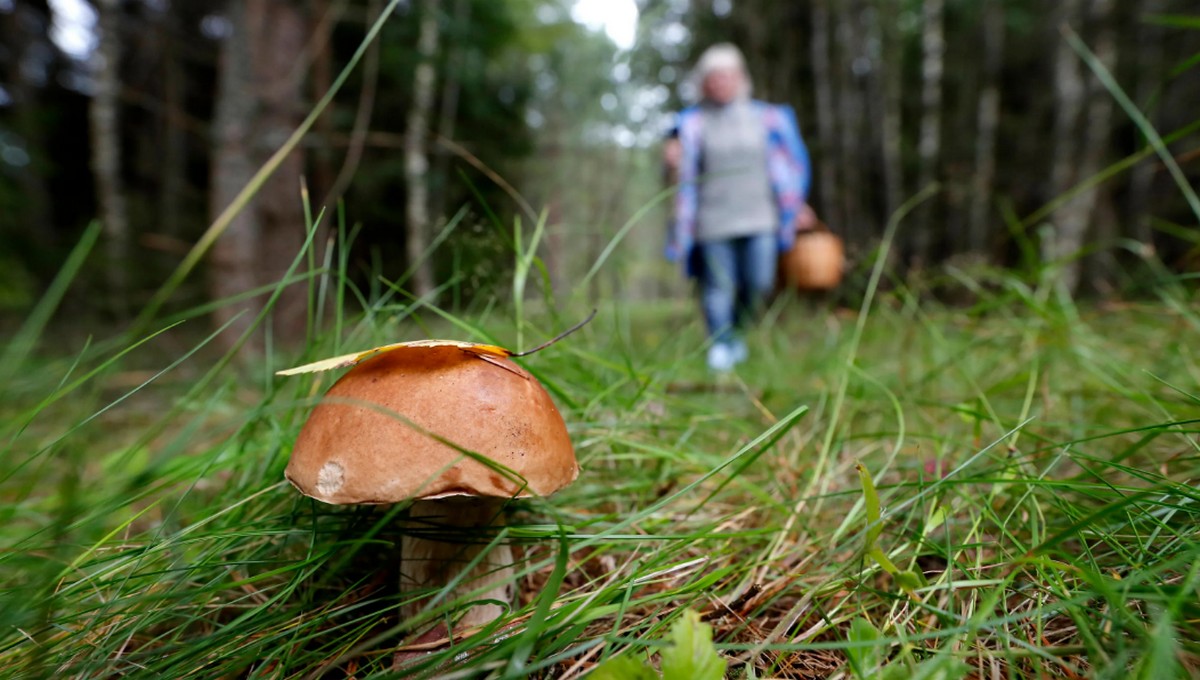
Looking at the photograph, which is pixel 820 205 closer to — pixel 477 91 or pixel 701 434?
pixel 477 91

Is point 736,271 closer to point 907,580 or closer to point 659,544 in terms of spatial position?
point 659,544

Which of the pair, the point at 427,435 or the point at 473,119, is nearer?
the point at 427,435

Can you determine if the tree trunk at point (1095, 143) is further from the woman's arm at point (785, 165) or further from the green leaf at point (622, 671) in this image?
the green leaf at point (622, 671)

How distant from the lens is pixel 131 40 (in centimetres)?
766

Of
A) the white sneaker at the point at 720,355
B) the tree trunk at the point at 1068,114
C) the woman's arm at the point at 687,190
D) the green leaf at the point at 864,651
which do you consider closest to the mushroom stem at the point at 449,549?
the green leaf at the point at 864,651

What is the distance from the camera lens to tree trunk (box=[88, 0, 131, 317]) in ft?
15.7

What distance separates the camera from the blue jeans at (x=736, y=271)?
3.59 m

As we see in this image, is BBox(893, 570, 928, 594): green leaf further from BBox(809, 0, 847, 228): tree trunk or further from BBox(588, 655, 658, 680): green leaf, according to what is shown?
BBox(809, 0, 847, 228): tree trunk

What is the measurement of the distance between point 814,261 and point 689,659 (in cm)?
414

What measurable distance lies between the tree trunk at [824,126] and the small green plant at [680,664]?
829 centimetres

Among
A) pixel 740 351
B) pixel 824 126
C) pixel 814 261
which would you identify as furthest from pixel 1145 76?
pixel 740 351

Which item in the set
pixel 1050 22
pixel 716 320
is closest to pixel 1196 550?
pixel 716 320

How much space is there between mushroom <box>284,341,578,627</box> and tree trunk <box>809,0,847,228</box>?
8.14 meters

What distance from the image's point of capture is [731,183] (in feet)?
11.7
